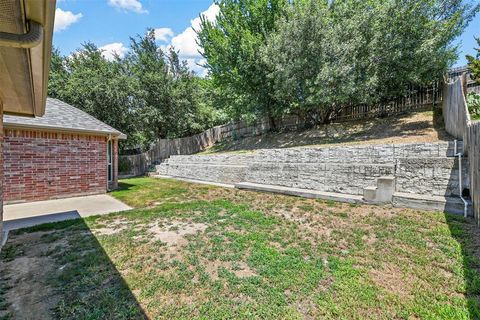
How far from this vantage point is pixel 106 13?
909cm

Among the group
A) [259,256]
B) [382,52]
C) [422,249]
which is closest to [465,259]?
[422,249]

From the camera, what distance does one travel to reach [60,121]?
827cm

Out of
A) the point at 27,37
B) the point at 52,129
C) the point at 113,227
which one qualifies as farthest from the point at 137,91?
the point at 27,37

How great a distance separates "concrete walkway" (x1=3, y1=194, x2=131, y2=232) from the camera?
5.39 metres

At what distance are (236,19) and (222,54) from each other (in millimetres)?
2412

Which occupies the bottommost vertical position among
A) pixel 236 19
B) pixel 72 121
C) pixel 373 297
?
pixel 373 297

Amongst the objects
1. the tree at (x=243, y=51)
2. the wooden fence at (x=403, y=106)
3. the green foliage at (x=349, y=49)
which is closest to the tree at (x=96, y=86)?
the tree at (x=243, y=51)

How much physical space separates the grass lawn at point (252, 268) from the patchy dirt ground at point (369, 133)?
15.7 feet

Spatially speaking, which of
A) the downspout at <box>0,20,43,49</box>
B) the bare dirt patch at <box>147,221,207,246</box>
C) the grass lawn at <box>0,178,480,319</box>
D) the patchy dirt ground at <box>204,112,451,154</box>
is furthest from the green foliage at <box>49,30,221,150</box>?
the downspout at <box>0,20,43,49</box>

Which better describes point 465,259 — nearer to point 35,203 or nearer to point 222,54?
point 35,203

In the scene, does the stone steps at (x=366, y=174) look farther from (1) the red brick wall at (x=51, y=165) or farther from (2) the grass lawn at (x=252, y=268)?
(1) the red brick wall at (x=51, y=165)

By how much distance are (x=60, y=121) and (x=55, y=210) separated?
3.61 meters

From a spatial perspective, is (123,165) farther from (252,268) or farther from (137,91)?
(252,268)

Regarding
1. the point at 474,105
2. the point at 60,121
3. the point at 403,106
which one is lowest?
the point at 60,121
